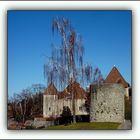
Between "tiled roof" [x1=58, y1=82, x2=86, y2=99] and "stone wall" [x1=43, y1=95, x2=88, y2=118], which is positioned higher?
"tiled roof" [x1=58, y1=82, x2=86, y2=99]

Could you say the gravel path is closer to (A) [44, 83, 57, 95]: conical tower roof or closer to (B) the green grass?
(B) the green grass

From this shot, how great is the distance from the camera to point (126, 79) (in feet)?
6.23

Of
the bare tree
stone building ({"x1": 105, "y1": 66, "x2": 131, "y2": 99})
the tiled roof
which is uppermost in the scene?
the bare tree

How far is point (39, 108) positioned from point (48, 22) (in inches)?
26.9

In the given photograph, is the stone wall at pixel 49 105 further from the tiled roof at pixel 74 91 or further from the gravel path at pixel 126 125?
the gravel path at pixel 126 125

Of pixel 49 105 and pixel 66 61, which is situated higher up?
pixel 66 61

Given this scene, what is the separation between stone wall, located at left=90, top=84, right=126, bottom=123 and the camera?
190 cm

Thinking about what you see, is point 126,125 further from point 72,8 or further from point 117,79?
point 72,8

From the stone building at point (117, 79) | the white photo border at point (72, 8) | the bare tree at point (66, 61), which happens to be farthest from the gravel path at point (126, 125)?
the bare tree at point (66, 61)

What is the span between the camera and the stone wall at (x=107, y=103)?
6.23 feet

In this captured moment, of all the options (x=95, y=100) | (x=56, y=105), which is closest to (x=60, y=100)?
(x=56, y=105)

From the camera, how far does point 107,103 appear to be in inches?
76.0

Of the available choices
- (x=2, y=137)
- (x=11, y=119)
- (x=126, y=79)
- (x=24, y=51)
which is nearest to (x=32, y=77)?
(x=24, y=51)

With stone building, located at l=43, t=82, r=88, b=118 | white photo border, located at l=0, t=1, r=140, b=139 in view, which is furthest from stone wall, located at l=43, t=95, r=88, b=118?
white photo border, located at l=0, t=1, r=140, b=139
